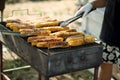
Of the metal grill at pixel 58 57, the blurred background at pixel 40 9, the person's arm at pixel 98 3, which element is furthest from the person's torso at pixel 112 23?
the blurred background at pixel 40 9

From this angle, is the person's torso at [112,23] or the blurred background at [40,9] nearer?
the person's torso at [112,23]

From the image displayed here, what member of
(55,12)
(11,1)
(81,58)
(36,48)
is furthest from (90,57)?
(11,1)

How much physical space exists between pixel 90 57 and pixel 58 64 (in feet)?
1.58

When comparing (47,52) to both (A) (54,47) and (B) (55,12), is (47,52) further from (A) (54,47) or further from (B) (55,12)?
(B) (55,12)

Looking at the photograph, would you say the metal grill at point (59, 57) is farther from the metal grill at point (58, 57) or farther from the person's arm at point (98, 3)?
the person's arm at point (98, 3)

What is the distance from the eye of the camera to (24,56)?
12.6ft

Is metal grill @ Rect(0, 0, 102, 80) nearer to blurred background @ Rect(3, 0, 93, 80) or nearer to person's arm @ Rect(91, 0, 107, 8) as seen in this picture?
person's arm @ Rect(91, 0, 107, 8)

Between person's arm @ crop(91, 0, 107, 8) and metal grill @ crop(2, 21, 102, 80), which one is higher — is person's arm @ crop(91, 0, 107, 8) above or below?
above

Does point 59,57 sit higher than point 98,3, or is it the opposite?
point 98,3

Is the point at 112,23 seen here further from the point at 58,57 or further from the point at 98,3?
the point at 58,57

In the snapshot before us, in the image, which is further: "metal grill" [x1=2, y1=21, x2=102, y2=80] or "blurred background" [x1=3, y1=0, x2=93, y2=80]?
"blurred background" [x1=3, y1=0, x2=93, y2=80]

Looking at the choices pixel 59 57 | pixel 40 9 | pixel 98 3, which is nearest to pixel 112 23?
pixel 98 3

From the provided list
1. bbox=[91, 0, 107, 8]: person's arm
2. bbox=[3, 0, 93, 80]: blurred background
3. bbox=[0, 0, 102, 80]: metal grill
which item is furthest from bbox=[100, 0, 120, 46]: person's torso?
bbox=[3, 0, 93, 80]: blurred background

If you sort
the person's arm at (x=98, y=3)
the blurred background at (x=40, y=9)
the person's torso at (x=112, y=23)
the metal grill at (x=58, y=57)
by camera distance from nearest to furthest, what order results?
1. the metal grill at (x=58, y=57)
2. the person's torso at (x=112, y=23)
3. the person's arm at (x=98, y=3)
4. the blurred background at (x=40, y=9)
